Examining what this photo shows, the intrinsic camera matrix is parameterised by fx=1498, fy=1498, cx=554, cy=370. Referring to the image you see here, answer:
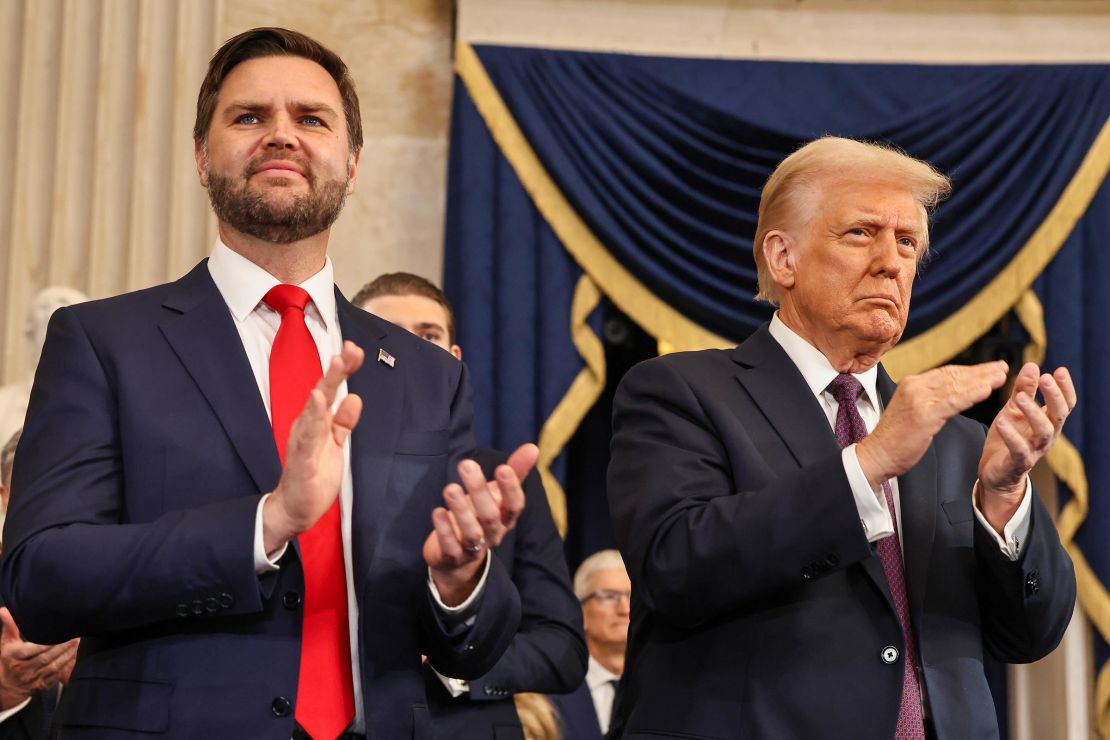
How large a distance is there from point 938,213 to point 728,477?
3428mm

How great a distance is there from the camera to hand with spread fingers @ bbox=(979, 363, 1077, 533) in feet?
7.38

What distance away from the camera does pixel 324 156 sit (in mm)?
2250

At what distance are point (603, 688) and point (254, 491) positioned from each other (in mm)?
3156

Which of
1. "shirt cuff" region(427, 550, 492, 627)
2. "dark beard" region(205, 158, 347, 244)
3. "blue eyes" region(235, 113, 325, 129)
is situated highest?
"blue eyes" region(235, 113, 325, 129)

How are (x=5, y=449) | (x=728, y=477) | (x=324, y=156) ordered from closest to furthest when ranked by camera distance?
(x=324, y=156) → (x=728, y=477) → (x=5, y=449)

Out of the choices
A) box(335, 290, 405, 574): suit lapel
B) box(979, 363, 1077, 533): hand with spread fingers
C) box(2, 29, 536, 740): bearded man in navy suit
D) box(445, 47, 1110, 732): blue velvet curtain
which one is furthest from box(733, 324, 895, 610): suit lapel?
box(445, 47, 1110, 732): blue velvet curtain

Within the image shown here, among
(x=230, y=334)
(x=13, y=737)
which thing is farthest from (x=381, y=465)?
(x=13, y=737)

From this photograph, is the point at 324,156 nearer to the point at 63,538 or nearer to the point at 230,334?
the point at 230,334

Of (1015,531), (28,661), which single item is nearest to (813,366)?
(1015,531)

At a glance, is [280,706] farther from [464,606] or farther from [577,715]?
[577,715]

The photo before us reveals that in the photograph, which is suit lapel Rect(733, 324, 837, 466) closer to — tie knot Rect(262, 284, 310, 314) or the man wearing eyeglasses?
tie knot Rect(262, 284, 310, 314)

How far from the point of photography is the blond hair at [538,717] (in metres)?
3.34

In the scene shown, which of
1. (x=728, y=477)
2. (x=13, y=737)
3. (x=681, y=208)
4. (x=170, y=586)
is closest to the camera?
(x=170, y=586)

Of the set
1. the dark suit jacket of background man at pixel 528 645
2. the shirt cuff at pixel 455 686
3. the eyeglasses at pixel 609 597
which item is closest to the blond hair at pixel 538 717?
the dark suit jacket of background man at pixel 528 645
